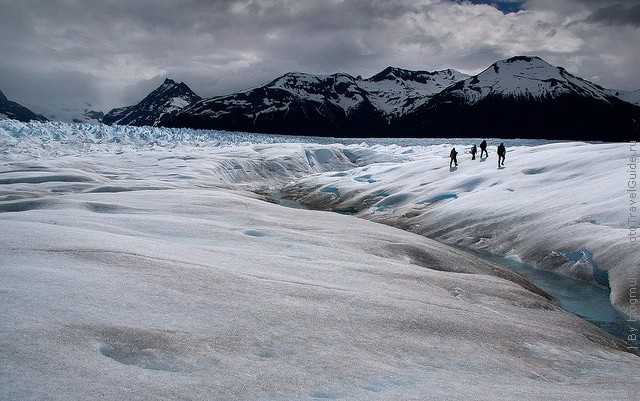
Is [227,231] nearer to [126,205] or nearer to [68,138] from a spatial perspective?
[126,205]

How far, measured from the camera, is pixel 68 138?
153ft

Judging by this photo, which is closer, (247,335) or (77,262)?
(247,335)

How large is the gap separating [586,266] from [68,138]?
47641 millimetres

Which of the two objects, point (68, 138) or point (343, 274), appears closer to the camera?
point (343, 274)

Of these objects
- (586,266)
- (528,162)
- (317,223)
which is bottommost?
(586,266)

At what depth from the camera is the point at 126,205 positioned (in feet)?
44.2

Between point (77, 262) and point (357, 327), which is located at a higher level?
point (77, 262)

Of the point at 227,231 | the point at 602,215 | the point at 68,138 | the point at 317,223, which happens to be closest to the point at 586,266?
the point at 602,215

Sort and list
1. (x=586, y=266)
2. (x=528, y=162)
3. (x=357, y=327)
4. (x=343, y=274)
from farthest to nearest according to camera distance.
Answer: (x=528, y=162), (x=586, y=266), (x=343, y=274), (x=357, y=327)

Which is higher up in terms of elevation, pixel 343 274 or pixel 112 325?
pixel 112 325

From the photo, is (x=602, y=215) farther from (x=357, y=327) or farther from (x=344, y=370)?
(x=344, y=370)

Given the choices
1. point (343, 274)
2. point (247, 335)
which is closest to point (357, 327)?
point (247, 335)

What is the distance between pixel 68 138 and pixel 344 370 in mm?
49966

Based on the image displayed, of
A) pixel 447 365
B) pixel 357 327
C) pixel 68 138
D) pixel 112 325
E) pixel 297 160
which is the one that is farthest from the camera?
pixel 297 160
